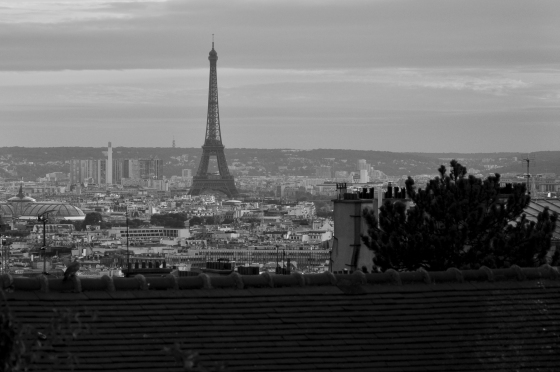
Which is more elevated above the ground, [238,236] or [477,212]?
[477,212]

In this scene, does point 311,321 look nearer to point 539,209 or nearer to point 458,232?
point 458,232

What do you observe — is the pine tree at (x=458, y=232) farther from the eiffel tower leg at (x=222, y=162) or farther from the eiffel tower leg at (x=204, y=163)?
the eiffel tower leg at (x=204, y=163)

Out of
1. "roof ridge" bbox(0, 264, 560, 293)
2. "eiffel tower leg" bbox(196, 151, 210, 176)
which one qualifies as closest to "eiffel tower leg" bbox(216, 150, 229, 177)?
"eiffel tower leg" bbox(196, 151, 210, 176)

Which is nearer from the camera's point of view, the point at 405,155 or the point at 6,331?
the point at 6,331

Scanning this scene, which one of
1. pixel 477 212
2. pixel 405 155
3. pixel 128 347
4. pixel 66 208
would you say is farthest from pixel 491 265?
pixel 405 155

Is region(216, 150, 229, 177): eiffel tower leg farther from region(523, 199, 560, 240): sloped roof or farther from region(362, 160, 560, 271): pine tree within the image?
region(362, 160, 560, 271): pine tree

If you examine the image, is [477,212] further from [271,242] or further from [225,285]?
[271,242]
